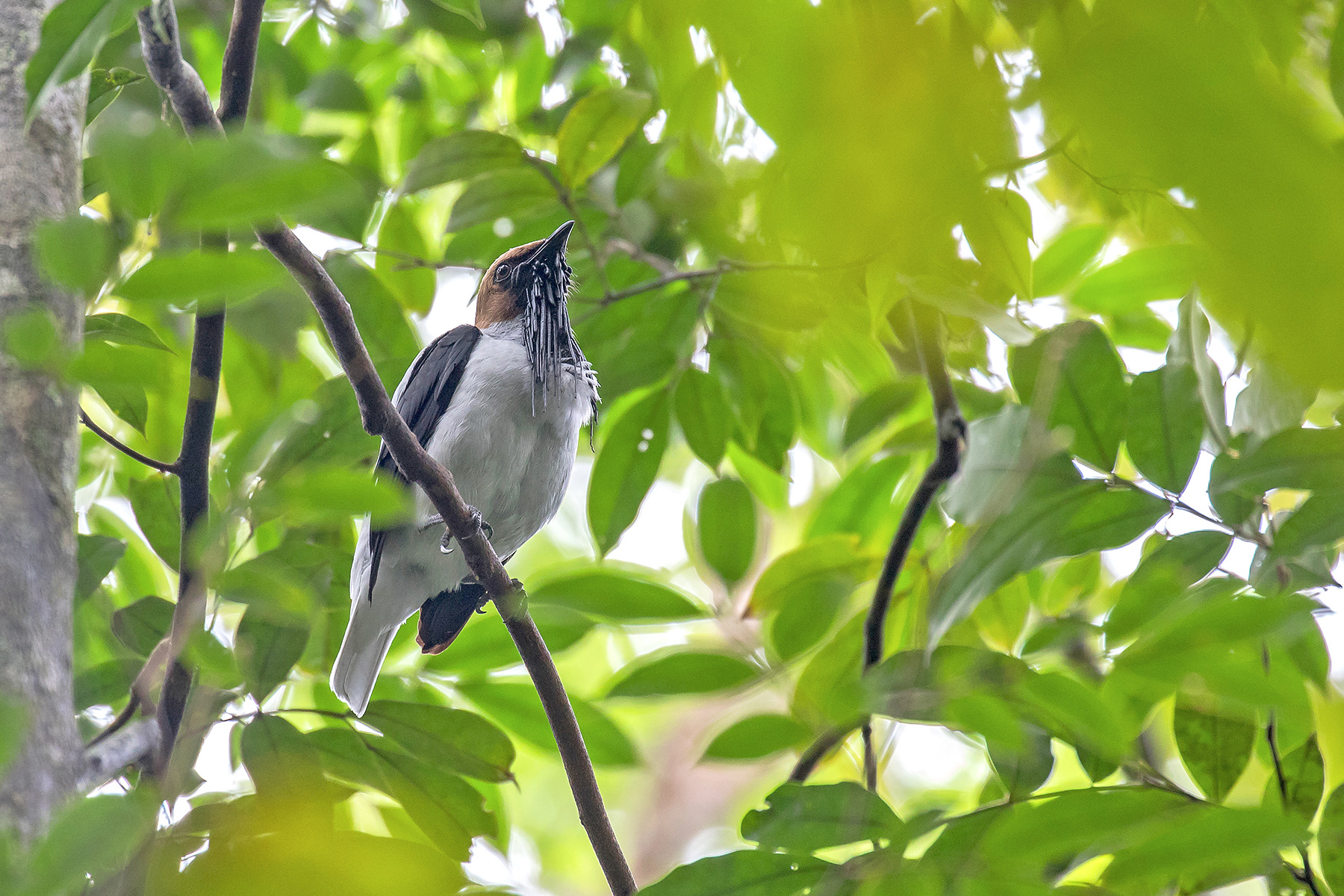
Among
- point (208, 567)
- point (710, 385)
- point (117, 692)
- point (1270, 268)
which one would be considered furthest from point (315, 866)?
point (710, 385)

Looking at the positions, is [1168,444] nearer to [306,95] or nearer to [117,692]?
[117,692]

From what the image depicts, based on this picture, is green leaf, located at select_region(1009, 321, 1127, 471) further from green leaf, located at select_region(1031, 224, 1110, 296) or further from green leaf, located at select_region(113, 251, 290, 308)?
green leaf, located at select_region(113, 251, 290, 308)

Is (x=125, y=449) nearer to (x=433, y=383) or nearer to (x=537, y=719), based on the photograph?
(x=537, y=719)

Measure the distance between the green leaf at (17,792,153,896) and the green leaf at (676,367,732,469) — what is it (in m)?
1.82

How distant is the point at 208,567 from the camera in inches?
41.4

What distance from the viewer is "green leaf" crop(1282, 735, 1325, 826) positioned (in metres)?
1.68

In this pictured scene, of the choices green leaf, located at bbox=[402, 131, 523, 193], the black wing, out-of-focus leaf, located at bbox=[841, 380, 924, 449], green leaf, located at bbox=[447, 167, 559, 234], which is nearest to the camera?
green leaf, located at bbox=[402, 131, 523, 193]

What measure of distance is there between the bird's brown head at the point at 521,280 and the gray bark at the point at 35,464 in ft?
5.96

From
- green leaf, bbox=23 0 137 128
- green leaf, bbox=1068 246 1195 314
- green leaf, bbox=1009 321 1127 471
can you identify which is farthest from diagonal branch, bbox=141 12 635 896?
green leaf, bbox=1068 246 1195 314

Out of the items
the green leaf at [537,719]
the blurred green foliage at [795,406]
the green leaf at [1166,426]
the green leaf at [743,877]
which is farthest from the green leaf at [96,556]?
the green leaf at [1166,426]

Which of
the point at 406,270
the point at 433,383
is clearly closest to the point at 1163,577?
the point at 406,270

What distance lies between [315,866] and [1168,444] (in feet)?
4.59

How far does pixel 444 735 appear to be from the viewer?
2.16m

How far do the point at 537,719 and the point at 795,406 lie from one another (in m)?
1.08
